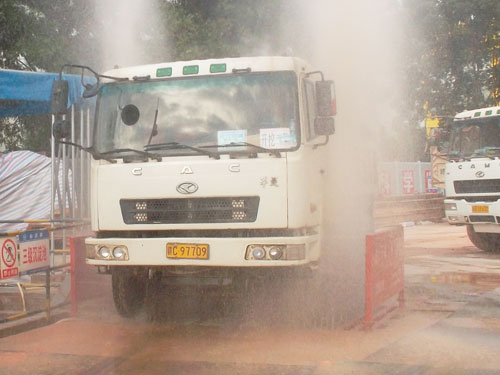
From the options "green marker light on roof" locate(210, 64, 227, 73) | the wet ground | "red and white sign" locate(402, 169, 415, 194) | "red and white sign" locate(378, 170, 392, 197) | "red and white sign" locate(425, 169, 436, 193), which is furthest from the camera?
"red and white sign" locate(425, 169, 436, 193)

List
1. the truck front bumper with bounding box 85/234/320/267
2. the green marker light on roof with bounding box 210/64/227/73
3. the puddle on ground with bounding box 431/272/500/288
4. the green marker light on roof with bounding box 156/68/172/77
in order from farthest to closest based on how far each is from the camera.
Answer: the puddle on ground with bounding box 431/272/500/288, the green marker light on roof with bounding box 156/68/172/77, the green marker light on roof with bounding box 210/64/227/73, the truck front bumper with bounding box 85/234/320/267

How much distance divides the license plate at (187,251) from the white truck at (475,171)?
8270 millimetres

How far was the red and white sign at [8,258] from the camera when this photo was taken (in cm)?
711

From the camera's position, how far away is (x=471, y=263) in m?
13.1

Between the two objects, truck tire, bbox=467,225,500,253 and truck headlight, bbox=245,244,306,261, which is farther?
truck tire, bbox=467,225,500,253

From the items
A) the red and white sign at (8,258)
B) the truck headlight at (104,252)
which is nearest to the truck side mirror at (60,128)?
the red and white sign at (8,258)

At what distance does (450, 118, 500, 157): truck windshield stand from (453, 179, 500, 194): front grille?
1.64 ft

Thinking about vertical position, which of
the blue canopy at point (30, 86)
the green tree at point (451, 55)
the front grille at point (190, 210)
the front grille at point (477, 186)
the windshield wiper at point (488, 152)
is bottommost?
the front grille at point (190, 210)

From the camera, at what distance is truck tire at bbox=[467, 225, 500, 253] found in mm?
14930

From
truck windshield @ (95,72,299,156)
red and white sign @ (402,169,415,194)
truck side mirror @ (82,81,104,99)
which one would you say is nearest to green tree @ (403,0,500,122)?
red and white sign @ (402,169,415,194)

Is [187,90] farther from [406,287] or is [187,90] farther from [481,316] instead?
[406,287]

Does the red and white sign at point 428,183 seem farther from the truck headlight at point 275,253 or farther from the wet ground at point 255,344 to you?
the truck headlight at point 275,253

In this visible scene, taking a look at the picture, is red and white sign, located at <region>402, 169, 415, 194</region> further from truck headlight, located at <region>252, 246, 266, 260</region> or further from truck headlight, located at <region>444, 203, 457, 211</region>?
truck headlight, located at <region>252, 246, 266, 260</region>

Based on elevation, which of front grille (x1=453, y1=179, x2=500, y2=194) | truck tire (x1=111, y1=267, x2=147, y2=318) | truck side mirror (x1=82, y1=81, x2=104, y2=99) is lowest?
truck tire (x1=111, y1=267, x2=147, y2=318)
